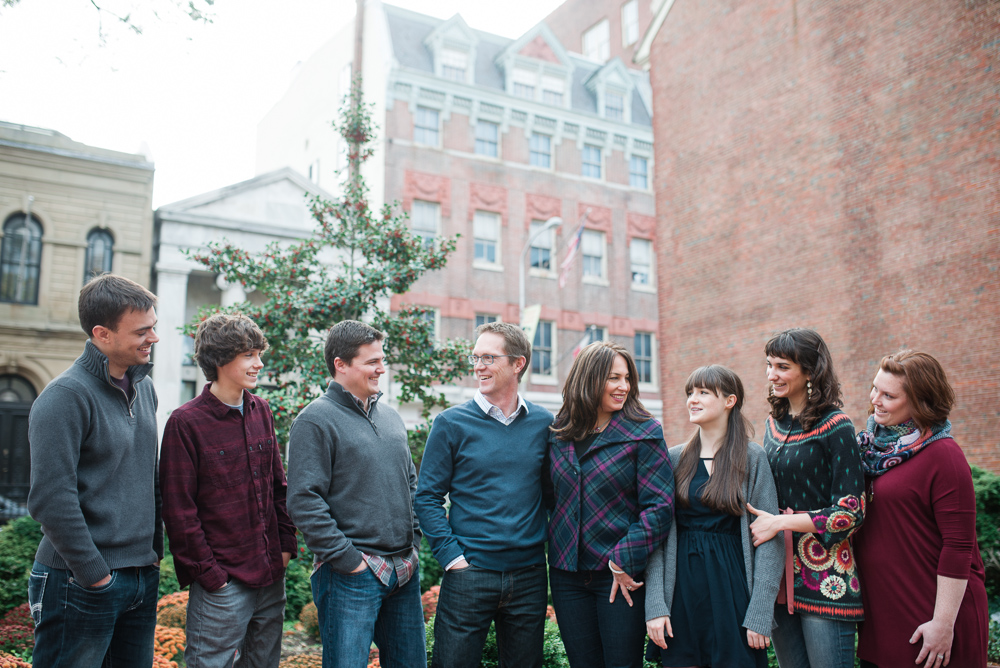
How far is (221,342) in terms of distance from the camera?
12.4ft

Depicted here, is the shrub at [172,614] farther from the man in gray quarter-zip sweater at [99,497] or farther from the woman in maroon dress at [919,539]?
the woman in maroon dress at [919,539]

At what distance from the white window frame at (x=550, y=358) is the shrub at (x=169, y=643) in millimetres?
20405

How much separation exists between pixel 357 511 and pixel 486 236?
76.5 feet

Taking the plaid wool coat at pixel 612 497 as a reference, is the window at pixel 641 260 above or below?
above

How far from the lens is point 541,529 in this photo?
160 inches

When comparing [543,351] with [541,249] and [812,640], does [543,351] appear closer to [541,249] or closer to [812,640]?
[541,249]

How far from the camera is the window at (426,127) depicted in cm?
2588

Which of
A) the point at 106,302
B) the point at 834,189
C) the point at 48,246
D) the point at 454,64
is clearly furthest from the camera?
the point at 454,64

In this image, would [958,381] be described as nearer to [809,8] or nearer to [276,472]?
[809,8]

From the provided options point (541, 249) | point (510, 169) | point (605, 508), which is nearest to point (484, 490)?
point (605, 508)

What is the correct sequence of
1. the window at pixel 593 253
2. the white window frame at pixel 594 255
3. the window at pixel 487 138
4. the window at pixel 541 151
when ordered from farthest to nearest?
the window at pixel 593 253 → the white window frame at pixel 594 255 → the window at pixel 541 151 → the window at pixel 487 138

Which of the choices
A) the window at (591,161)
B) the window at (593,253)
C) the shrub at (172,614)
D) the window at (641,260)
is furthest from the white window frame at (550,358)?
the shrub at (172,614)

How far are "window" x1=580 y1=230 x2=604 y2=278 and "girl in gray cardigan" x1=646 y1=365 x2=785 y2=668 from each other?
24.6 m

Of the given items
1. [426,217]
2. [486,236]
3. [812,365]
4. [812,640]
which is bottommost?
[812,640]
